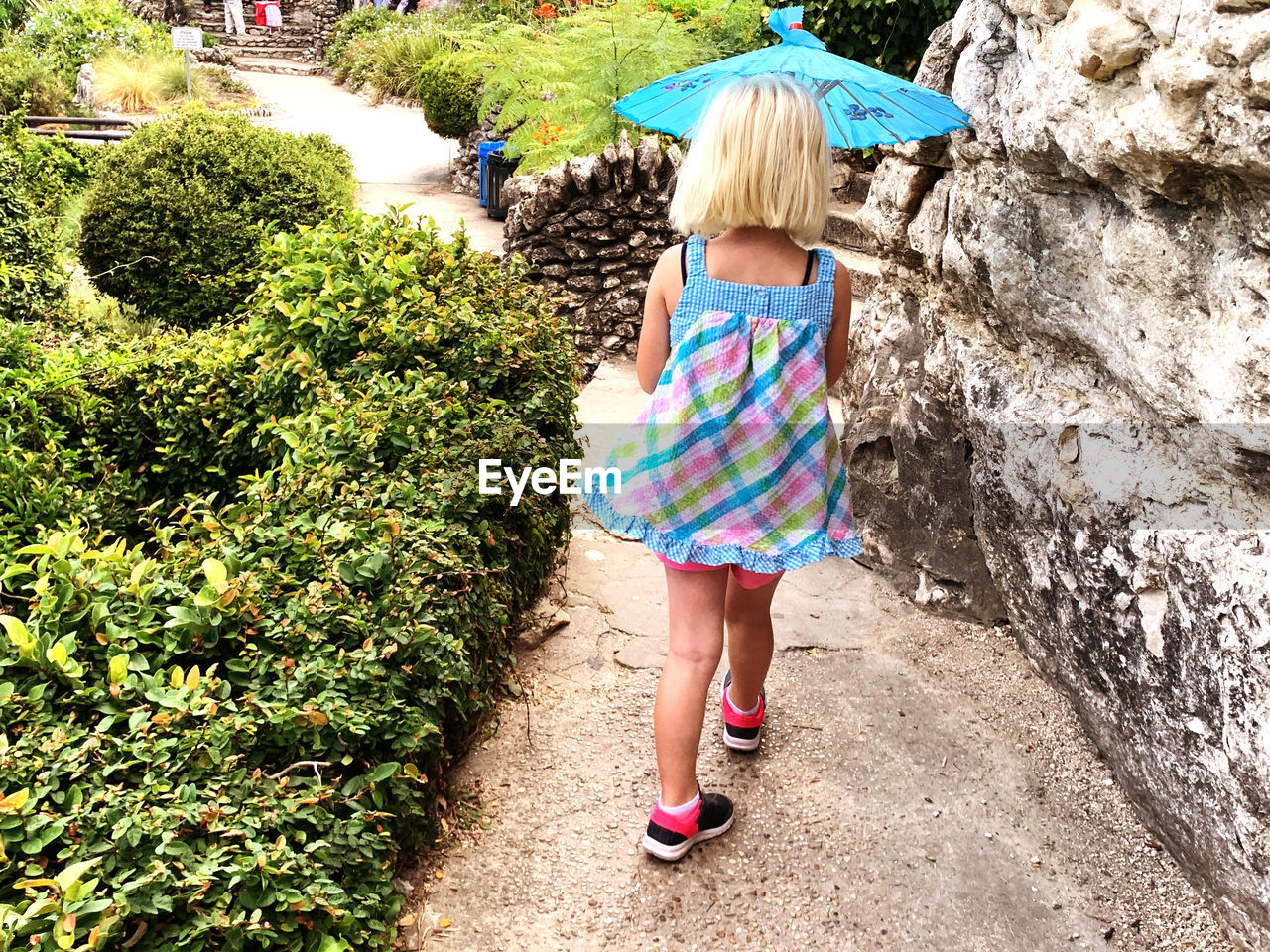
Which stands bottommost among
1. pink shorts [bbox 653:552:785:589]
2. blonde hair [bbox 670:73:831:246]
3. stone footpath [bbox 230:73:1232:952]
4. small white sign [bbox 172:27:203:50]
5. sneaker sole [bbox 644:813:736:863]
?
stone footpath [bbox 230:73:1232:952]

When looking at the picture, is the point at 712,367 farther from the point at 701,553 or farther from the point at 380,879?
the point at 380,879

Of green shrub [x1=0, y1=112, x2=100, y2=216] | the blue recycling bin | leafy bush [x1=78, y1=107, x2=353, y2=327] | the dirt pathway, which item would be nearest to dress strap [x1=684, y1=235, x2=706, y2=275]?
leafy bush [x1=78, y1=107, x2=353, y2=327]

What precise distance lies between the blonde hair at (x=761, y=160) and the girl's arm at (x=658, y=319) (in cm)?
15

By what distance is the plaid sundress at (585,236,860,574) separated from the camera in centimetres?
244

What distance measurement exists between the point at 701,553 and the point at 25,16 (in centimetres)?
2468

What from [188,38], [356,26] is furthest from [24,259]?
[356,26]

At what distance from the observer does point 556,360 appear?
380 centimetres

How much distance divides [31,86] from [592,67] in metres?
12.3

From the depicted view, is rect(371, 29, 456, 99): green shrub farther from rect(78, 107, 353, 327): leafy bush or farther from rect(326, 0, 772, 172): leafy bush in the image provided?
rect(78, 107, 353, 327): leafy bush

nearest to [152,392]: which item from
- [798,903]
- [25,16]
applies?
[798,903]

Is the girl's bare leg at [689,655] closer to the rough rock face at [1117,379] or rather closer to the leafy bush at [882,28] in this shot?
the rough rock face at [1117,379]

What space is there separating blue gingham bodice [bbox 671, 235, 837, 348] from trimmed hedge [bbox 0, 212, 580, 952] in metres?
0.92

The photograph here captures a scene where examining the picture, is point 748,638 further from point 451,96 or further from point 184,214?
point 451,96

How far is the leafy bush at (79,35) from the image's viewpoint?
1825cm
